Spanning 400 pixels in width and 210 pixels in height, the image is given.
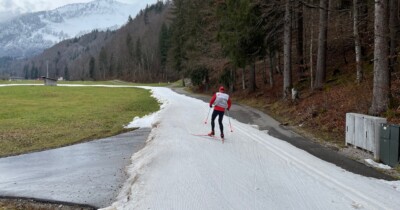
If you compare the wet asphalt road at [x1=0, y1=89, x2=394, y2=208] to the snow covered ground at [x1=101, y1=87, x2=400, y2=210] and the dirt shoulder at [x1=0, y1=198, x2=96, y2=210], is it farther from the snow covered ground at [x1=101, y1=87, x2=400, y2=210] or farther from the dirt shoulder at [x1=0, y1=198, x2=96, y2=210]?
the snow covered ground at [x1=101, y1=87, x2=400, y2=210]

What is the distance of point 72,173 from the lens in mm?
11047

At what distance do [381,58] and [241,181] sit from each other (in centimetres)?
840

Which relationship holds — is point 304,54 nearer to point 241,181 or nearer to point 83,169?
point 83,169

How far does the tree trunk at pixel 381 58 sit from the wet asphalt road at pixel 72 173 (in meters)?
8.61

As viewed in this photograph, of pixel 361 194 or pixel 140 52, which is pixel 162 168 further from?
pixel 140 52

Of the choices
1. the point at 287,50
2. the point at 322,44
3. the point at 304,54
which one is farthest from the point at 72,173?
the point at 304,54

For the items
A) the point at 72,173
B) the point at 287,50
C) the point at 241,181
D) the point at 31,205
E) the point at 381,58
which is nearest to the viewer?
the point at 31,205

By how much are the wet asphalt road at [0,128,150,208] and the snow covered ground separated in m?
0.49

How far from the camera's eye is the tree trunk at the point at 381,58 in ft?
47.3

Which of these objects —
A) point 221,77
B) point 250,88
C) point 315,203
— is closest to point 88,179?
point 315,203

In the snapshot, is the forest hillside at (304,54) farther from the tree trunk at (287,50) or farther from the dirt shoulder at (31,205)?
the dirt shoulder at (31,205)

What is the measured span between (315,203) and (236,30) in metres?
22.9

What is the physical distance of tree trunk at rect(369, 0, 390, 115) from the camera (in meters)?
14.4

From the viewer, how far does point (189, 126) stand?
59.0ft
